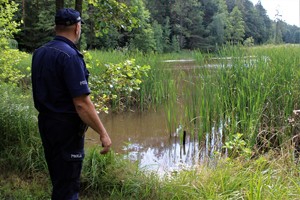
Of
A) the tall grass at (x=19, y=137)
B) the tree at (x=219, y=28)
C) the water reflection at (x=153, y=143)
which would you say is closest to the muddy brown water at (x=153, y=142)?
the water reflection at (x=153, y=143)

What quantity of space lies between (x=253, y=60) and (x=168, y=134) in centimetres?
207

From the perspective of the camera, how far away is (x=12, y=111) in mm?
3949

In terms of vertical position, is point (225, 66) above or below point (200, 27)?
below

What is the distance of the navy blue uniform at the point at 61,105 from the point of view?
2.06 m

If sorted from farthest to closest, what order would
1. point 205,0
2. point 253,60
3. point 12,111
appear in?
1. point 205,0
2. point 253,60
3. point 12,111

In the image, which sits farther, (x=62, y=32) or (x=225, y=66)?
(x=225, y=66)

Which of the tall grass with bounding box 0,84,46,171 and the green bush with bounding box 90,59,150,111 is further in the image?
the green bush with bounding box 90,59,150,111

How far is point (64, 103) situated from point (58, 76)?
0.18 metres

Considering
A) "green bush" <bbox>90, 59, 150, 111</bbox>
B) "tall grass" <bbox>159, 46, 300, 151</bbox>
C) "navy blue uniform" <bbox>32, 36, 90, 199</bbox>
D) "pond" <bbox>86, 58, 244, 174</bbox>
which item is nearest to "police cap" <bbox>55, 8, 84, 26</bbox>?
"navy blue uniform" <bbox>32, 36, 90, 199</bbox>

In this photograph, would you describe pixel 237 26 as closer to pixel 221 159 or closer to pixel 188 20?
pixel 188 20

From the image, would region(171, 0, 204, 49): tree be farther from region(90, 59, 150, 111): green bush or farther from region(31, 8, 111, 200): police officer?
region(31, 8, 111, 200): police officer

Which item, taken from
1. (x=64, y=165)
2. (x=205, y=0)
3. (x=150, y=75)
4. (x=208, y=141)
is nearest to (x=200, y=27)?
(x=205, y=0)

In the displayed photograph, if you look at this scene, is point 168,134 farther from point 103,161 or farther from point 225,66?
point 103,161

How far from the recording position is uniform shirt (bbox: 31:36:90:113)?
6.72ft
